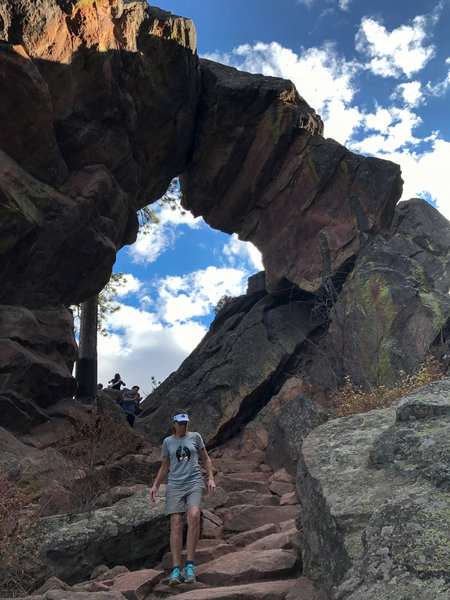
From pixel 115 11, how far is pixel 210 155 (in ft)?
22.0

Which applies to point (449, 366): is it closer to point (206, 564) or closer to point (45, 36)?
point (206, 564)

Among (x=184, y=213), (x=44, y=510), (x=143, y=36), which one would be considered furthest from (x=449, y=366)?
(x=184, y=213)

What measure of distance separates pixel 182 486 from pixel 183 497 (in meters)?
0.14

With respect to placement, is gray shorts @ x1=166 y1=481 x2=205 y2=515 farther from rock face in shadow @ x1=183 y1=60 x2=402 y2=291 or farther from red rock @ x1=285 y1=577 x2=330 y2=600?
rock face in shadow @ x1=183 y1=60 x2=402 y2=291

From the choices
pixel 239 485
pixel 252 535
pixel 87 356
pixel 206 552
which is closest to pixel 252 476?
pixel 239 485

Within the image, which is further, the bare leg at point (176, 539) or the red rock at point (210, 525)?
the red rock at point (210, 525)

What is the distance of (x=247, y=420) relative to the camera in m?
17.0

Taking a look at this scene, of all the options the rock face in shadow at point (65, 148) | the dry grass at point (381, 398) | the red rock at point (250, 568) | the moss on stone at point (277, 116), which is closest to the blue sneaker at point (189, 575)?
the red rock at point (250, 568)

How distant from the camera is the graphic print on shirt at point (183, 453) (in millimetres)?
6176

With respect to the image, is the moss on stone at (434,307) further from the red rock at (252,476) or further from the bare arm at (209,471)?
the bare arm at (209,471)

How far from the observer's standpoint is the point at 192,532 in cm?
568

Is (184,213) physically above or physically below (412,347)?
above

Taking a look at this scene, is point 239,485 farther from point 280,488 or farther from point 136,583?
point 136,583

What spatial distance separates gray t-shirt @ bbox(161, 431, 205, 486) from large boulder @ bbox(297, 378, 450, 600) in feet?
5.27
